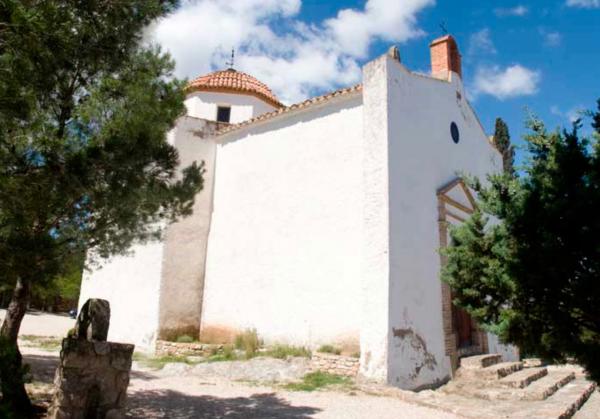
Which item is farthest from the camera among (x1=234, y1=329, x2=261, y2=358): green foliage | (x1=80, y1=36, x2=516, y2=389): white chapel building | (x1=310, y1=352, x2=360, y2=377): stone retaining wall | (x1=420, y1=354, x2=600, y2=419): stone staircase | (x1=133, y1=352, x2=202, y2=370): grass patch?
(x1=234, y1=329, x2=261, y2=358): green foliage

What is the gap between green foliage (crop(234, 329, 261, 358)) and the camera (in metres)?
9.80

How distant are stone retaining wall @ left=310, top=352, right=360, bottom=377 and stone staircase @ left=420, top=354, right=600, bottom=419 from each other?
1.29m

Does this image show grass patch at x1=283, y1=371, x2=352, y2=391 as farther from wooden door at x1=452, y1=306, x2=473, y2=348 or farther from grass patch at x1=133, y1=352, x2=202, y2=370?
wooden door at x1=452, y1=306, x2=473, y2=348

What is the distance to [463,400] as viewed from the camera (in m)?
7.51

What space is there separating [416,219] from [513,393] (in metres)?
3.68

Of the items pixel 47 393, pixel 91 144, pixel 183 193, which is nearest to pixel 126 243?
pixel 183 193

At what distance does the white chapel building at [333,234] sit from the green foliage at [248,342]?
0.20 m

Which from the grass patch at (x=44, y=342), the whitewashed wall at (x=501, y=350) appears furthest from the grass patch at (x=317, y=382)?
the grass patch at (x=44, y=342)

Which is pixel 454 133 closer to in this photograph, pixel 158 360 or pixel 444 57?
pixel 444 57

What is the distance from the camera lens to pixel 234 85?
48.5 ft

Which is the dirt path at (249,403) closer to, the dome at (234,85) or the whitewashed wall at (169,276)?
the whitewashed wall at (169,276)

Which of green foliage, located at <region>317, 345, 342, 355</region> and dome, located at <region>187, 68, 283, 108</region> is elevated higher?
dome, located at <region>187, 68, 283, 108</region>

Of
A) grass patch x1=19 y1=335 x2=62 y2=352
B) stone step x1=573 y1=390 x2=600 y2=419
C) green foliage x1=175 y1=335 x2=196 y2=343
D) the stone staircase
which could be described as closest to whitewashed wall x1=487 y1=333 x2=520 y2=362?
the stone staircase

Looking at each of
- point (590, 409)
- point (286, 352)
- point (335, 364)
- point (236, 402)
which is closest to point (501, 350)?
point (590, 409)
